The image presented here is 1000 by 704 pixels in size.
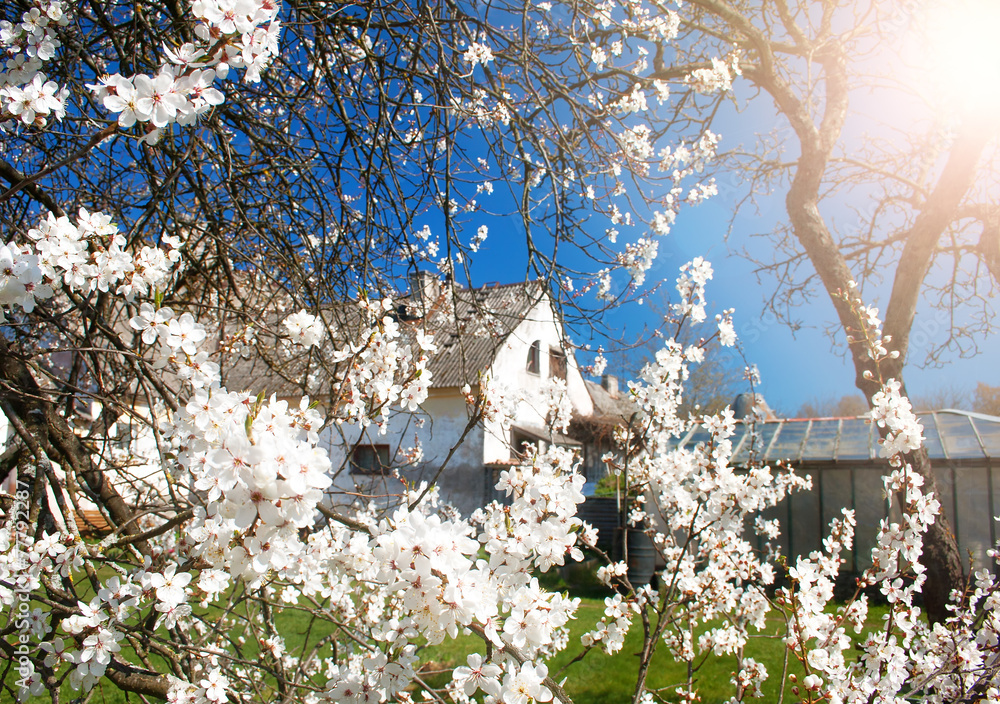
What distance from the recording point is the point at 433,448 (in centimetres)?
1275

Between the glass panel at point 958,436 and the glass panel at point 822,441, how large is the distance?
1.37m

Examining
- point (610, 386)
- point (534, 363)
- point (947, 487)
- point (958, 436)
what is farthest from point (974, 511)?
point (610, 386)

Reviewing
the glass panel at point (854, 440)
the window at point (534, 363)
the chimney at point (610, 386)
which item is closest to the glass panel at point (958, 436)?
the glass panel at point (854, 440)

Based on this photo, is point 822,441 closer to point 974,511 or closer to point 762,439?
point 762,439

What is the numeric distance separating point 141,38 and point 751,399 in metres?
3.95

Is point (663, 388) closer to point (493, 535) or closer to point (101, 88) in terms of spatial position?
point (493, 535)

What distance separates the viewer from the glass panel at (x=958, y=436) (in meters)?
7.52

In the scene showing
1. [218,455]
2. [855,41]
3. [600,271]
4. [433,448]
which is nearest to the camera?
[218,455]

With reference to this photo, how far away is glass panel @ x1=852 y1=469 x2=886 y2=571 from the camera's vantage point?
783 cm

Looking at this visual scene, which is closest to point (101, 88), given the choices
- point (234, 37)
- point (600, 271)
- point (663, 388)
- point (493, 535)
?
point (234, 37)

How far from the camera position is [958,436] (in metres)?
7.97

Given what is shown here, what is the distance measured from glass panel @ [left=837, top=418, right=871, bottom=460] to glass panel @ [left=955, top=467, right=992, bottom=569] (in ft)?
3.53

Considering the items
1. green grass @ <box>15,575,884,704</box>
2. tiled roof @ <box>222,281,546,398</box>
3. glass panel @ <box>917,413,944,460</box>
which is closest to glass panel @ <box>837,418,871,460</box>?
glass panel @ <box>917,413,944,460</box>

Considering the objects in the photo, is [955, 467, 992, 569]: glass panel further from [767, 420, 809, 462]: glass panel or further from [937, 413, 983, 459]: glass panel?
[767, 420, 809, 462]: glass panel
